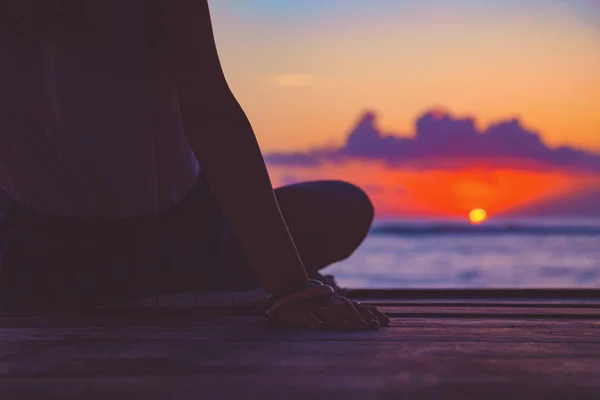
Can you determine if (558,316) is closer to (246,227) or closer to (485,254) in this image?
(246,227)

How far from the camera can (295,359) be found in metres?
1.02

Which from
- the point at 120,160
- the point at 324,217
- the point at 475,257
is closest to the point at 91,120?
the point at 120,160

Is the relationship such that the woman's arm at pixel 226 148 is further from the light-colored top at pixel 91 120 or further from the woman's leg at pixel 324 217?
the woman's leg at pixel 324 217

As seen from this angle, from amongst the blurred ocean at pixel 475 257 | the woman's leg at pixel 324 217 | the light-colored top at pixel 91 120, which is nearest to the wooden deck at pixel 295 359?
the light-colored top at pixel 91 120

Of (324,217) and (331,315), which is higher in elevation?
(324,217)

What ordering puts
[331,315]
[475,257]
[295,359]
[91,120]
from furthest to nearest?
[475,257]
[91,120]
[331,315]
[295,359]

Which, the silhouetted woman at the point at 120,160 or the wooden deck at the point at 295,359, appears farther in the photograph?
the silhouetted woman at the point at 120,160

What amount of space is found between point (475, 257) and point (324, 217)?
12.8 meters

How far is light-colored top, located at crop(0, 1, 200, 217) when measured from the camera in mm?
1664

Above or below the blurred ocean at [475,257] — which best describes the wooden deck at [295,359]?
below

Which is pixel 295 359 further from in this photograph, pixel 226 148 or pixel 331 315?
pixel 226 148

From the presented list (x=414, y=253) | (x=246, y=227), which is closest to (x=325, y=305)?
(x=246, y=227)

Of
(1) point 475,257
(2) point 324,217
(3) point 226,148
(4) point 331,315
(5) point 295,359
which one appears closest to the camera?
(5) point 295,359

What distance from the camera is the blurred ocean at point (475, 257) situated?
36.7 feet
